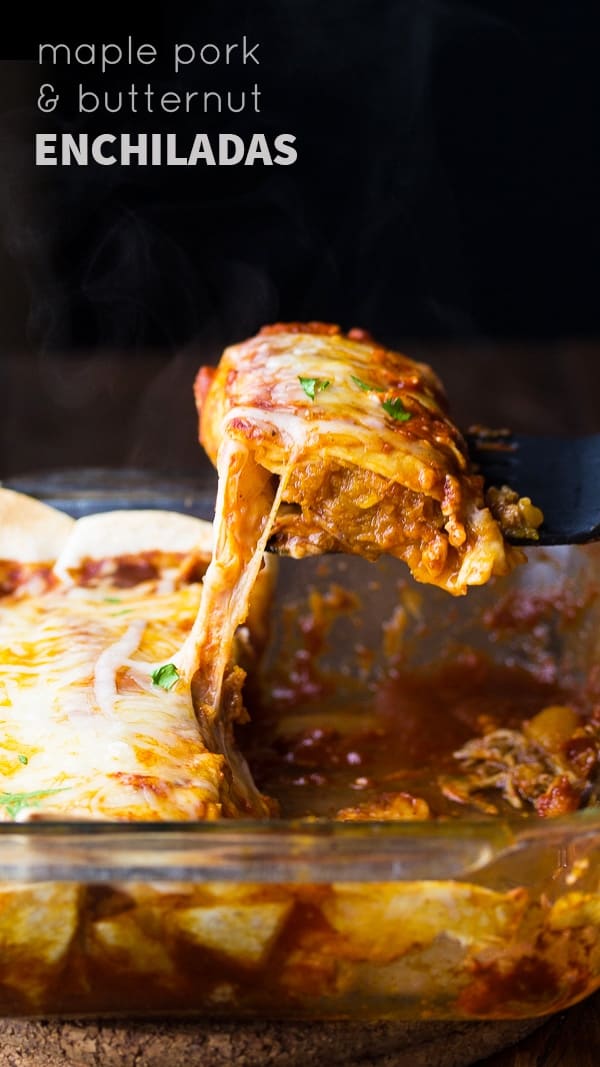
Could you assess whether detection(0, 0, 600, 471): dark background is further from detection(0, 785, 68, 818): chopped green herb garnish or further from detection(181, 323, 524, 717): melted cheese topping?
detection(0, 785, 68, 818): chopped green herb garnish

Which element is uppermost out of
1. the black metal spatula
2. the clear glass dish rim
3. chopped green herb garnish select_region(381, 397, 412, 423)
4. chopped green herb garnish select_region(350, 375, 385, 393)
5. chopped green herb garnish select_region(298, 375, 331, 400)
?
chopped green herb garnish select_region(298, 375, 331, 400)

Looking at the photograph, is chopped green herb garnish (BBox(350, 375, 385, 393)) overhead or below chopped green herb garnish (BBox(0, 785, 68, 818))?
overhead

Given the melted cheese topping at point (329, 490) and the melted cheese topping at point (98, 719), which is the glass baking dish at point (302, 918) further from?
the melted cheese topping at point (329, 490)

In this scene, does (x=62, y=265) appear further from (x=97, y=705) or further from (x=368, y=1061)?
(x=368, y=1061)

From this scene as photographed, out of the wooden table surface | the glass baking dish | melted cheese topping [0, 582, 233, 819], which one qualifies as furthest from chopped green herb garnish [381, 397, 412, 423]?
the wooden table surface

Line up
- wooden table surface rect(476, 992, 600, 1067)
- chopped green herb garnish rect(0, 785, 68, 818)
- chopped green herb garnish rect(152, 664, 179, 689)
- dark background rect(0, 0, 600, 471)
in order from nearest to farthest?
chopped green herb garnish rect(0, 785, 68, 818)
wooden table surface rect(476, 992, 600, 1067)
chopped green herb garnish rect(152, 664, 179, 689)
dark background rect(0, 0, 600, 471)

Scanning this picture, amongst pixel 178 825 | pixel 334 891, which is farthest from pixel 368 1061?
pixel 178 825

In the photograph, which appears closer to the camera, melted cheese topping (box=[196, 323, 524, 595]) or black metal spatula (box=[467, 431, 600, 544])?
melted cheese topping (box=[196, 323, 524, 595])
